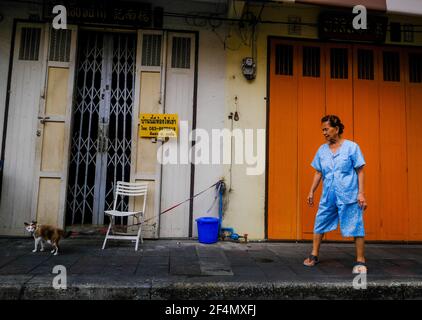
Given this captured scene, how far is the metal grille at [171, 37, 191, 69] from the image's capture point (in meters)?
6.30

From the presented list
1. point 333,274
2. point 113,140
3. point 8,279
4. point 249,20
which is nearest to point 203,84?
point 249,20

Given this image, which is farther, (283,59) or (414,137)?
(414,137)

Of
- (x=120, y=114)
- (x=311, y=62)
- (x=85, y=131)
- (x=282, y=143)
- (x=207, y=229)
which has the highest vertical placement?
(x=311, y=62)

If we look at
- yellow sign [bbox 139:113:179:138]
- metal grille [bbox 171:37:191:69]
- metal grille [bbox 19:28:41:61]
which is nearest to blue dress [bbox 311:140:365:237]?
yellow sign [bbox 139:113:179:138]

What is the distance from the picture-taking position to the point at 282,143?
6.30m

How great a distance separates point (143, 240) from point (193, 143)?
1946 mm

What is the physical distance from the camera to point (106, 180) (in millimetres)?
6324

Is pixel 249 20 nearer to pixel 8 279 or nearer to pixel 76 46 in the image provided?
pixel 76 46

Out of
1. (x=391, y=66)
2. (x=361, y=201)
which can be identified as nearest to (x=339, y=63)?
(x=391, y=66)

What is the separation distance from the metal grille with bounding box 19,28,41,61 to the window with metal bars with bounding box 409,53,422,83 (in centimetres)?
715

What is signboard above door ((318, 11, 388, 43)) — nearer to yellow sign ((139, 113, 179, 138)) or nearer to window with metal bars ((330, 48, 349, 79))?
window with metal bars ((330, 48, 349, 79))

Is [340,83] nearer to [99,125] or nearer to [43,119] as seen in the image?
[99,125]

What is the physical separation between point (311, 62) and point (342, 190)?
3.18 m

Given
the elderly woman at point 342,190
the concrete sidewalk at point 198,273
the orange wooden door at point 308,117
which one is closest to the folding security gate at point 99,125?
the concrete sidewalk at point 198,273
